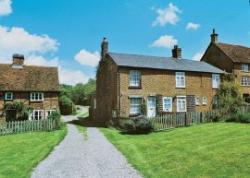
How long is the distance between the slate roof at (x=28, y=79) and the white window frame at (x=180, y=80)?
51.7 feet

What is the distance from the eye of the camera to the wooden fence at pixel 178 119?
2622cm

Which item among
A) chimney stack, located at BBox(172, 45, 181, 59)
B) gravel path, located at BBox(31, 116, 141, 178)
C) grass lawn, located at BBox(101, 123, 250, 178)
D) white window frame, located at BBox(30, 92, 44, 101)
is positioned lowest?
gravel path, located at BBox(31, 116, 141, 178)

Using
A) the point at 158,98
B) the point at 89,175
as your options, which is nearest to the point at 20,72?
the point at 158,98

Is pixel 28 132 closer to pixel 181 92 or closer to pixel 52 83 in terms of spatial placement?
pixel 52 83

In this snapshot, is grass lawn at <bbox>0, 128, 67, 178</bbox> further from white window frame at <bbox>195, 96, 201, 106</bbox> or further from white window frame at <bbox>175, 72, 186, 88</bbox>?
white window frame at <bbox>195, 96, 201, 106</bbox>

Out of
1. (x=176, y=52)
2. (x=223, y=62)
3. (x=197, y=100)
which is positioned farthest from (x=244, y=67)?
(x=197, y=100)

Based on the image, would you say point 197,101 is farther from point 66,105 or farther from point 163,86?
point 66,105

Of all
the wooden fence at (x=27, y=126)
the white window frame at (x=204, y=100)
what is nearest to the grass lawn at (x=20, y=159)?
Answer: the wooden fence at (x=27, y=126)

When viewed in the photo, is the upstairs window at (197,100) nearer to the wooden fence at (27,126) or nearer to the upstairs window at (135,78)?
the upstairs window at (135,78)

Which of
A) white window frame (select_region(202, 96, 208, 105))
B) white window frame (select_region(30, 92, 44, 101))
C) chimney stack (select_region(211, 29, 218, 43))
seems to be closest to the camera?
white window frame (select_region(30, 92, 44, 101))

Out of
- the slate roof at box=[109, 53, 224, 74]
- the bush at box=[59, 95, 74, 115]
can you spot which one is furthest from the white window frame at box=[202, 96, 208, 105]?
the bush at box=[59, 95, 74, 115]

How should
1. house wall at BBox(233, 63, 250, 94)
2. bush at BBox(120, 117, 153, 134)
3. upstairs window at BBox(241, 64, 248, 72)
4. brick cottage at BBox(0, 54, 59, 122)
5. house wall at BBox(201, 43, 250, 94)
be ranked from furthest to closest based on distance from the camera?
upstairs window at BBox(241, 64, 248, 72) < house wall at BBox(201, 43, 250, 94) < house wall at BBox(233, 63, 250, 94) < brick cottage at BBox(0, 54, 59, 122) < bush at BBox(120, 117, 153, 134)

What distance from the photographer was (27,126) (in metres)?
29.5

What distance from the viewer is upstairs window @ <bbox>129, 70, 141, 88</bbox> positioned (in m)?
34.3
